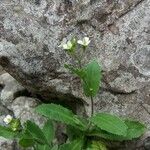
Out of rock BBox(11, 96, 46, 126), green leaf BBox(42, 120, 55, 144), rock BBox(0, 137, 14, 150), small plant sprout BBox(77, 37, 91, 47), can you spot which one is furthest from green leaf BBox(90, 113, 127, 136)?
rock BBox(0, 137, 14, 150)

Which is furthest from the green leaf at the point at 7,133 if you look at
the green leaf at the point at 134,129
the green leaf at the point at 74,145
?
the green leaf at the point at 134,129

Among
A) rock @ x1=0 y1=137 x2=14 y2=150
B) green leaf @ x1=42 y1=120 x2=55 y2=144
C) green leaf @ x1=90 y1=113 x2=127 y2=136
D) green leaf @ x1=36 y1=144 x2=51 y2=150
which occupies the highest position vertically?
green leaf @ x1=90 y1=113 x2=127 y2=136

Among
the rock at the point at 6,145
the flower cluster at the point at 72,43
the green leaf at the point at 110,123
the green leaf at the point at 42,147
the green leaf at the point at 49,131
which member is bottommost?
the rock at the point at 6,145

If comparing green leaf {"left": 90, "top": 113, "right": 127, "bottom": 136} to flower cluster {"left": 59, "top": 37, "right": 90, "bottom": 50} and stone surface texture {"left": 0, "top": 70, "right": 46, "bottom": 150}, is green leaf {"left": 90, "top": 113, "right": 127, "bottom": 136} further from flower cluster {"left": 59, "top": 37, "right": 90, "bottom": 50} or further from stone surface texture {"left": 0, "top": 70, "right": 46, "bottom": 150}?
stone surface texture {"left": 0, "top": 70, "right": 46, "bottom": 150}

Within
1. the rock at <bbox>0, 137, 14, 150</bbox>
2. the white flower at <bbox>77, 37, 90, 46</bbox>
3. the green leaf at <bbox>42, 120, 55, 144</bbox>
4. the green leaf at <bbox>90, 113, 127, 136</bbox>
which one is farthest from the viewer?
the rock at <bbox>0, 137, 14, 150</bbox>

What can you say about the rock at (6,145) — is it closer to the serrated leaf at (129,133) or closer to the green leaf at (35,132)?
the green leaf at (35,132)

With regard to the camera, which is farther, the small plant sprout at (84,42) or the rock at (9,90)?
the rock at (9,90)

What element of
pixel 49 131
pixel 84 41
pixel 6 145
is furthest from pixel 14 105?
pixel 84 41

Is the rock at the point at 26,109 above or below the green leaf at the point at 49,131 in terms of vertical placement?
above
